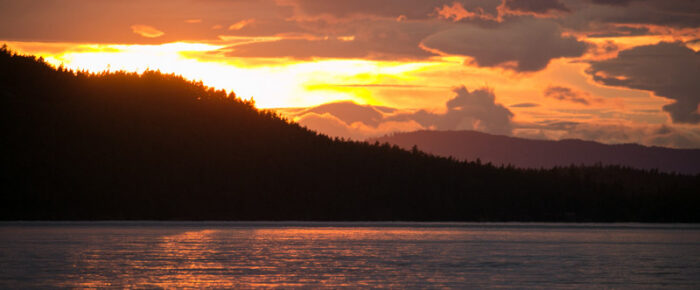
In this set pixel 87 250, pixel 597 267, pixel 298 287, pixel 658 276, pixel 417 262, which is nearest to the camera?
pixel 298 287

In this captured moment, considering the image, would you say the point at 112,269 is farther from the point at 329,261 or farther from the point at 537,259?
the point at 537,259

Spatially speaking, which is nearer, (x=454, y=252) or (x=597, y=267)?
(x=597, y=267)

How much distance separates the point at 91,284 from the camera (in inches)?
2852

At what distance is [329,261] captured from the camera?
3930 inches

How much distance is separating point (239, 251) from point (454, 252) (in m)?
27.0

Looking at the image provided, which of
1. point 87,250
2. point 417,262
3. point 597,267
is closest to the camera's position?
point 597,267

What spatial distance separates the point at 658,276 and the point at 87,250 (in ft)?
224

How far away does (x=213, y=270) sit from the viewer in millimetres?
87000

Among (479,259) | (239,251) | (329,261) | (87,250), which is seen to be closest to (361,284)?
(329,261)

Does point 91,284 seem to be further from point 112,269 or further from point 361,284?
point 361,284

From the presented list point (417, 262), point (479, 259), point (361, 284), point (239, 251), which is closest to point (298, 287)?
point (361, 284)

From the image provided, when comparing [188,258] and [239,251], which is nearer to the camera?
[188,258]

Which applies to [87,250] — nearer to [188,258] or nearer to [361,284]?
[188,258]

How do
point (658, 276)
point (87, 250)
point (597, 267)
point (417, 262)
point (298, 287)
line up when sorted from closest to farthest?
point (298, 287)
point (658, 276)
point (597, 267)
point (417, 262)
point (87, 250)
